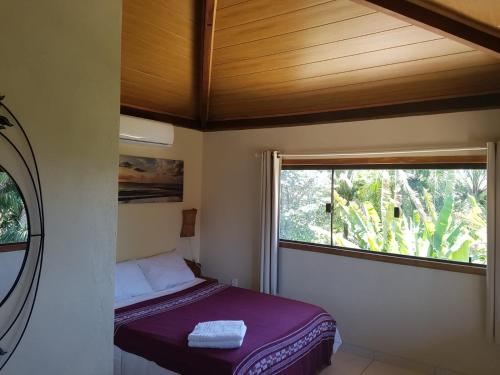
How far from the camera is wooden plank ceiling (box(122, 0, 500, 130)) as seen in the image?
8.85ft

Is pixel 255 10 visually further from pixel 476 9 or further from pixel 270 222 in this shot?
pixel 270 222

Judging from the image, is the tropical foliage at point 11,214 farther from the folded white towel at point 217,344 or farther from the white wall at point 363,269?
the white wall at point 363,269

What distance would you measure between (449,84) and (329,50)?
1.03 meters

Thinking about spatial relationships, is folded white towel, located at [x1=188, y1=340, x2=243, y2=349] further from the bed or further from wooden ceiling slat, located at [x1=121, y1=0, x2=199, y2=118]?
wooden ceiling slat, located at [x1=121, y1=0, x2=199, y2=118]

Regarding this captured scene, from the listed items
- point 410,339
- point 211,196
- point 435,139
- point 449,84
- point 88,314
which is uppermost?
point 449,84

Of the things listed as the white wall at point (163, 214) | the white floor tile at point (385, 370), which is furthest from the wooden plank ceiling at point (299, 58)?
the white floor tile at point (385, 370)

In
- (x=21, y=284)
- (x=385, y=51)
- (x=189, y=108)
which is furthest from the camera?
(x=189, y=108)

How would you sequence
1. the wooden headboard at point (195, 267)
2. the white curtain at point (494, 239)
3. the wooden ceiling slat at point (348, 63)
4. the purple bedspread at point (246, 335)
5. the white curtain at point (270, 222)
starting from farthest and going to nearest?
1. the wooden headboard at point (195, 267)
2. the white curtain at point (270, 222)
3. the white curtain at point (494, 239)
4. the wooden ceiling slat at point (348, 63)
5. the purple bedspread at point (246, 335)

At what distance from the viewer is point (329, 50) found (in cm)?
305

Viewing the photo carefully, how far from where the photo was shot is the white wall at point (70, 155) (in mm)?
1263

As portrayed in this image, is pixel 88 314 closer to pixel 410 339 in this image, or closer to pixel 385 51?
pixel 385 51

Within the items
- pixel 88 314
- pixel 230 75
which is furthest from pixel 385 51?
pixel 88 314

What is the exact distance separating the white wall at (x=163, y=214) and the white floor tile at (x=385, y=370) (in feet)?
7.99

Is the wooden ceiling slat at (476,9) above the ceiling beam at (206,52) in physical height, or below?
below
